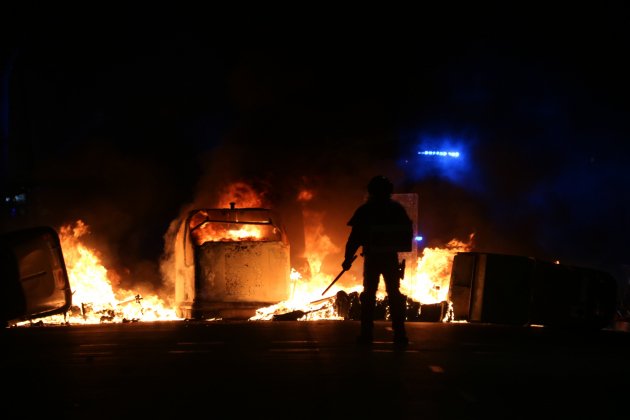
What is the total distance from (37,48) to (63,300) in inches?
440

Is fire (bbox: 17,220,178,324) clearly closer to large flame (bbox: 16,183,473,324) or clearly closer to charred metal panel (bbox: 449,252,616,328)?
large flame (bbox: 16,183,473,324)

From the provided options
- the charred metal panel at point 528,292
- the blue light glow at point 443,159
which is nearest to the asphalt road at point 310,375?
the charred metal panel at point 528,292

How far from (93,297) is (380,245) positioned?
409 inches

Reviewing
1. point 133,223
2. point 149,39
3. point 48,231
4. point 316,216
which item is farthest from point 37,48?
point 48,231

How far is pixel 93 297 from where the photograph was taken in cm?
1744

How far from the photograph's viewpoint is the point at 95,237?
2027 centimetres

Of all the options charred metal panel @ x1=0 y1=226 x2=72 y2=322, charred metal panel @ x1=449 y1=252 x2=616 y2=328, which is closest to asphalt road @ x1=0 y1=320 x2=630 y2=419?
charred metal panel @ x1=0 y1=226 x2=72 y2=322

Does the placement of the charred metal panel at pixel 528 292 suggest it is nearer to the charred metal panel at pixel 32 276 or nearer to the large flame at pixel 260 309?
the large flame at pixel 260 309

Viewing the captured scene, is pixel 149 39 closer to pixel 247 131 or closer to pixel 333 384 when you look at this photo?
pixel 247 131

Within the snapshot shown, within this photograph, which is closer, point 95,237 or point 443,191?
point 95,237

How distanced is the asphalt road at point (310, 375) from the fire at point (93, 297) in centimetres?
506

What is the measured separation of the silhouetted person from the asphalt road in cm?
33

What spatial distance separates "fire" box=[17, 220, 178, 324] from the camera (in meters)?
15.5

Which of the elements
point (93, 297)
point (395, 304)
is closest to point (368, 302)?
→ point (395, 304)
